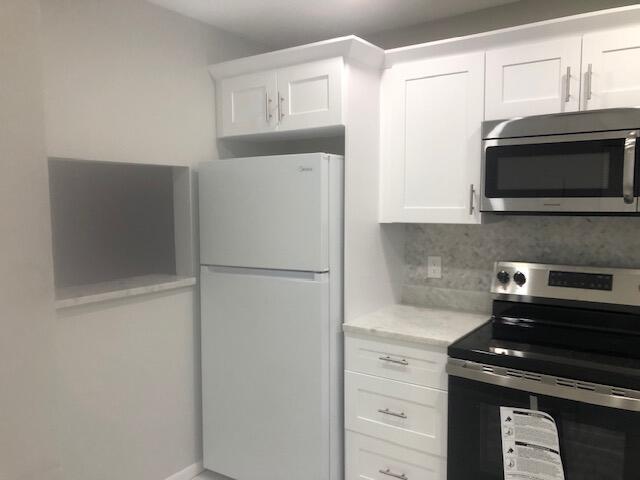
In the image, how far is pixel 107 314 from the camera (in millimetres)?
2227

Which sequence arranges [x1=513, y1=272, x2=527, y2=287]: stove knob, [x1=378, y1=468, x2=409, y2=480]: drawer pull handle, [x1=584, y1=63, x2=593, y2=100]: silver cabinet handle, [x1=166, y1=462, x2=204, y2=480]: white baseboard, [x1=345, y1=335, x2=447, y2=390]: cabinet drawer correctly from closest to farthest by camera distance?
[x1=584, y1=63, x2=593, y2=100]: silver cabinet handle < [x1=345, y1=335, x2=447, y2=390]: cabinet drawer < [x1=378, y1=468, x2=409, y2=480]: drawer pull handle < [x1=513, y1=272, x2=527, y2=287]: stove knob < [x1=166, y1=462, x2=204, y2=480]: white baseboard

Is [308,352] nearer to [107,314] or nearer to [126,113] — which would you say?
[107,314]

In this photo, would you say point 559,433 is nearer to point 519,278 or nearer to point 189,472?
point 519,278

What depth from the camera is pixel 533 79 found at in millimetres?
2068

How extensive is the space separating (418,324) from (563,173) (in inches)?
35.4

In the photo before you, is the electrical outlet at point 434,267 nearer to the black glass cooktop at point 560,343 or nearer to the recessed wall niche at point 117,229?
the black glass cooktop at point 560,343

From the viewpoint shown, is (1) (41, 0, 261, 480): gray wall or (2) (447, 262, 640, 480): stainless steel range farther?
(1) (41, 0, 261, 480): gray wall

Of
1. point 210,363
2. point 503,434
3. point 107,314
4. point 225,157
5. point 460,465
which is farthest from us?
point 225,157

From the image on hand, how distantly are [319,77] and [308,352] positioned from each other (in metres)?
1.28

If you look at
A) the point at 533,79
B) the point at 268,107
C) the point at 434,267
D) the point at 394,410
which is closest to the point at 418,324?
the point at 394,410

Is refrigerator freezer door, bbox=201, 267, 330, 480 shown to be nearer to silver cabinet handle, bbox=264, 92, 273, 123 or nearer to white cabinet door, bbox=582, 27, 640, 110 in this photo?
silver cabinet handle, bbox=264, 92, 273, 123

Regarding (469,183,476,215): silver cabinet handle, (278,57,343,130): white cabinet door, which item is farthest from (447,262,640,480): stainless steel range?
(278,57,343,130): white cabinet door

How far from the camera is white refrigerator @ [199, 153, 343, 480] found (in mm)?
2230

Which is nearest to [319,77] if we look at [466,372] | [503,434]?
[466,372]
